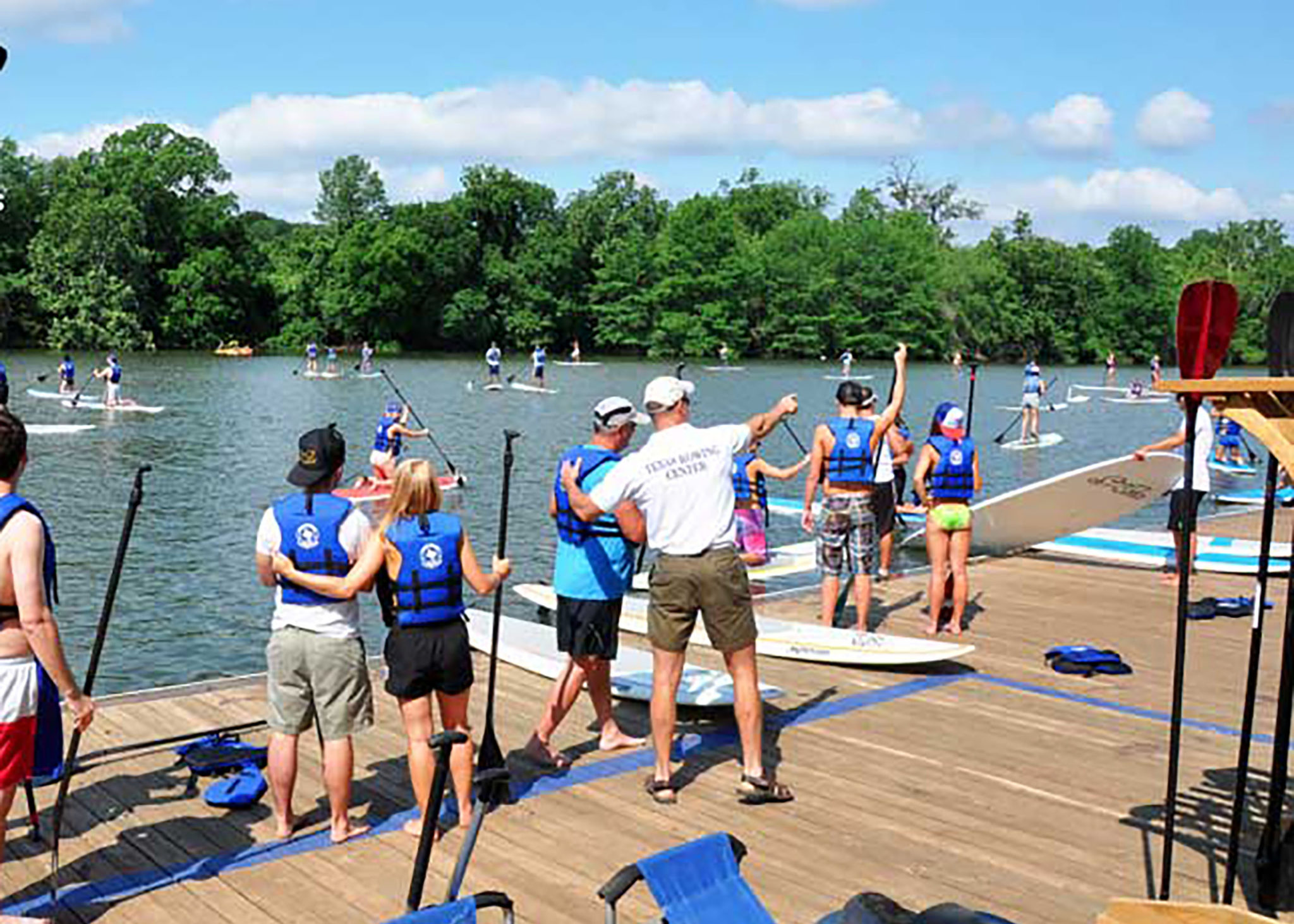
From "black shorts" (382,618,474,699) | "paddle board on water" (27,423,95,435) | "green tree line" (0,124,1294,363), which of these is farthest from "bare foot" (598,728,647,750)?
"green tree line" (0,124,1294,363)

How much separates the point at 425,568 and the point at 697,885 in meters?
1.99

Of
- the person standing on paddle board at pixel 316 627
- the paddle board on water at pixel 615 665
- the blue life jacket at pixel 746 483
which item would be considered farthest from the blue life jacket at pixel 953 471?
the person standing on paddle board at pixel 316 627

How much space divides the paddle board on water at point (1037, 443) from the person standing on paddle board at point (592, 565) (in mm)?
30802

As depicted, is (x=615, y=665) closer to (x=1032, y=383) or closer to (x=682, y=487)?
(x=682, y=487)

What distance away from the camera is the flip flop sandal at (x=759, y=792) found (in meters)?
5.93

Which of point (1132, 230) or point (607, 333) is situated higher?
point (1132, 230)

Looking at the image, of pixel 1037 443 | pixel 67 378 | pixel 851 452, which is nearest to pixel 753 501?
pixel 851 452

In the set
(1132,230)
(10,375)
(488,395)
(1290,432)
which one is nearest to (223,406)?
(488,395)

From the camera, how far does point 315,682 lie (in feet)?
16.9

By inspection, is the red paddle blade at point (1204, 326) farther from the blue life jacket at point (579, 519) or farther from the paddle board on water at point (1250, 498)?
the paddle board on water at point (1250, 498)

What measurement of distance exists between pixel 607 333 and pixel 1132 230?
49.6 metres

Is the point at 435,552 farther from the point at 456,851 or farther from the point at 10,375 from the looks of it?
the point at 10,375

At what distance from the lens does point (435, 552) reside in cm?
513

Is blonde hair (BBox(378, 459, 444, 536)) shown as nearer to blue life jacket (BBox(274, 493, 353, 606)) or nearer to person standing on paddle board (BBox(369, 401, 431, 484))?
blue life jacket (BBox(274, 493, 353, 606))
